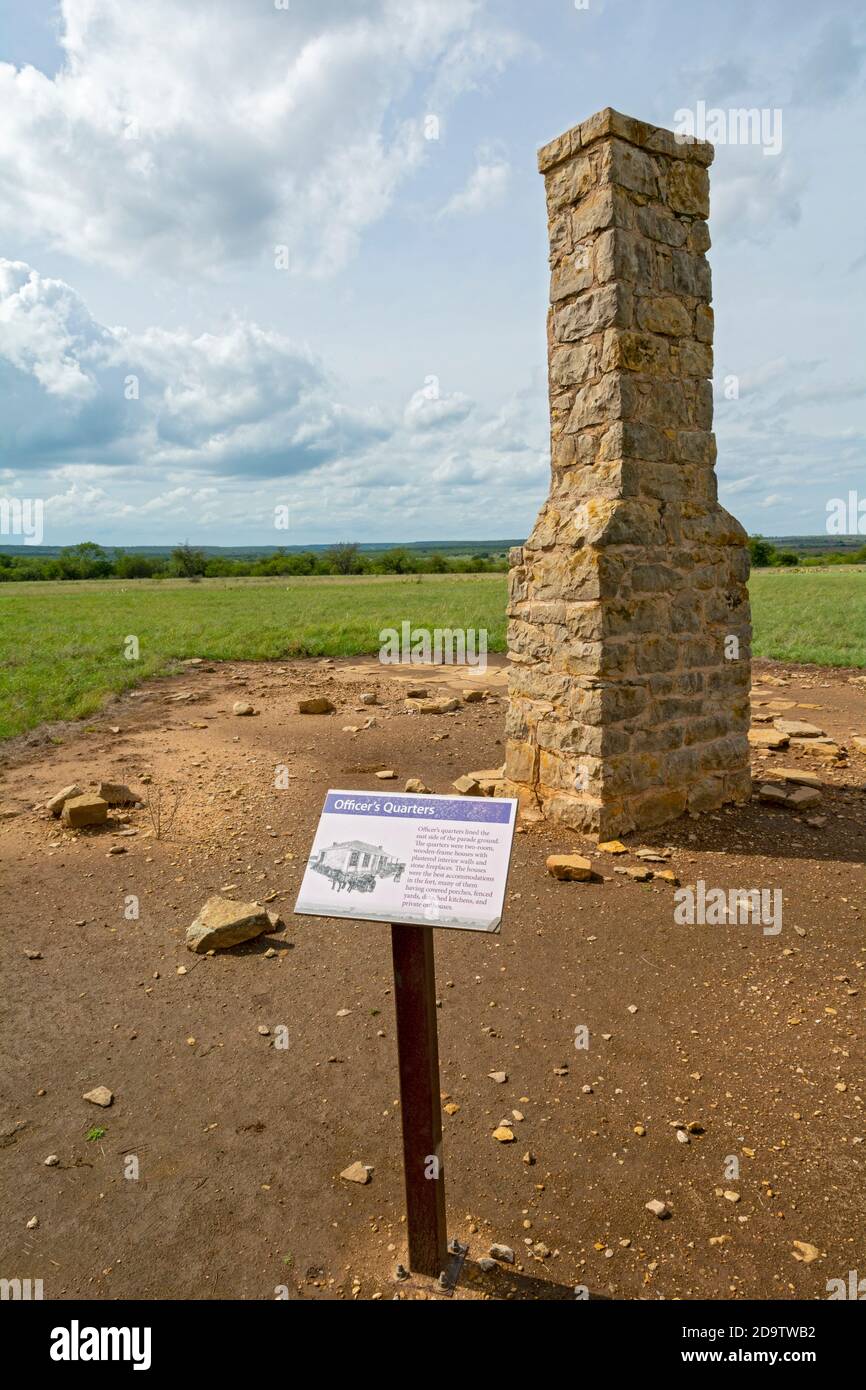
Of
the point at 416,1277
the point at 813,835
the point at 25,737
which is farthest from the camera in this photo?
the point at 25,737

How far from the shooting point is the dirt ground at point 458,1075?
315 centimetres

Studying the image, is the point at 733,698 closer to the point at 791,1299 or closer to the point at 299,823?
the point at 299,823

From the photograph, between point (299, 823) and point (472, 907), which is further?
point (299, 823)

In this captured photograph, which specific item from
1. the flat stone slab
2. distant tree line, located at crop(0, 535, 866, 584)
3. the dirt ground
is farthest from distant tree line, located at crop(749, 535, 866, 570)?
the flat stone slab

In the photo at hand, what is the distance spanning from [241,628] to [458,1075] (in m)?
21.3

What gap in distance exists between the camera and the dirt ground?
10.3 ft

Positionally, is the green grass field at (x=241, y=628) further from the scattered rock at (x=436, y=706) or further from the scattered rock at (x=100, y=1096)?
the scattered rock at (x=100, y=1096)

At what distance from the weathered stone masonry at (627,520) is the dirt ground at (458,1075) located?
2.10 ft

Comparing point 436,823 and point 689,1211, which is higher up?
point 436,823

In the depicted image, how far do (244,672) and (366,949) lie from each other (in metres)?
11.8

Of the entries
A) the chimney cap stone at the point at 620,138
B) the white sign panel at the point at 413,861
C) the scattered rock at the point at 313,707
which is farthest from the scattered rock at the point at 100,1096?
the scattered rock at the point at 313,707

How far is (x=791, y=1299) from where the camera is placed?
2896mm

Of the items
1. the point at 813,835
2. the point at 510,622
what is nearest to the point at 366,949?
the point at 510,622

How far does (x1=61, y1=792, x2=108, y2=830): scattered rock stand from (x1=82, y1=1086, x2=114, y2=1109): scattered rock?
399cm
